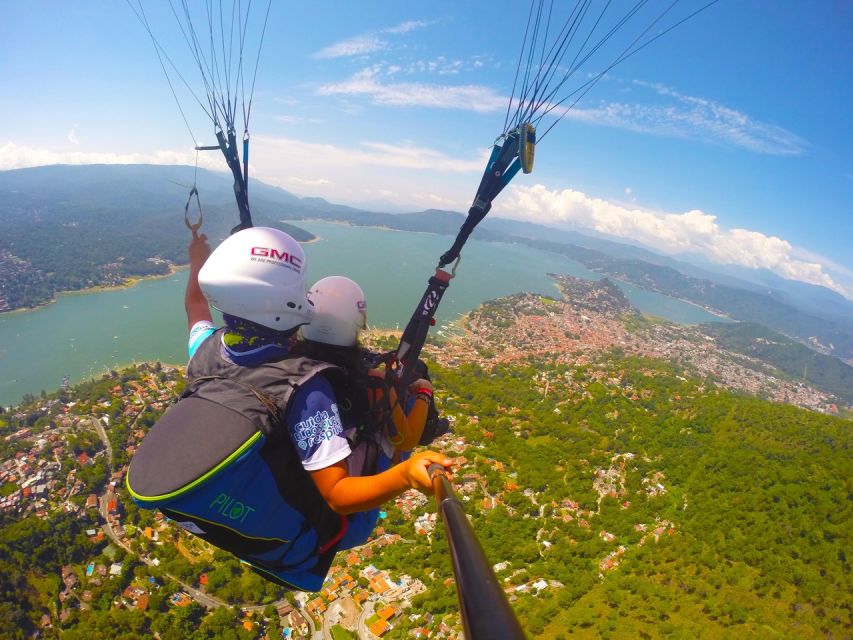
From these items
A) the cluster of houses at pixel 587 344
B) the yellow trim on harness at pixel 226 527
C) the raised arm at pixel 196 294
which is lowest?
the cluster of houses at pixel 587 344

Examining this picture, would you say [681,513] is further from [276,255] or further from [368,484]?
[276,255]

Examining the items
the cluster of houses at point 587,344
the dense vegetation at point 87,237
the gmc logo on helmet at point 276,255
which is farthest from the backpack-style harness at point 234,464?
the cluster of houses at point 587,344

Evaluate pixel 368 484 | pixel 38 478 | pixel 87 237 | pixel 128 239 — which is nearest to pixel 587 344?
pixel 38 478

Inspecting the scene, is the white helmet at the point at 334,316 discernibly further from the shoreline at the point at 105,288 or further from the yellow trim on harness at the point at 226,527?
the shoreline at the point at 105,288

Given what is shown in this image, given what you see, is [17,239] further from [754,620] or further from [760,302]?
[760,302]

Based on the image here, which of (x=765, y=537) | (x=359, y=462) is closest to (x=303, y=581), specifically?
(x=359, y=462)

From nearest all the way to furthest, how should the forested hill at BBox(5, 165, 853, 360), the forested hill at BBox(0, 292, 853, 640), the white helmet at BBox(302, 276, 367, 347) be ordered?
the white helmet at BBox(302, 276, 367, 347) → the forested hill at BBox(0, 292, 853, 640) → the forested hill at BBox(5, 165, 853, 360)

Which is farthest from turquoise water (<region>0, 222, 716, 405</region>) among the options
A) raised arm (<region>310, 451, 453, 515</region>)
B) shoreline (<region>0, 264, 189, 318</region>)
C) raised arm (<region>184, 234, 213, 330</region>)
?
raised arm (<region>310, 451, 453, 515</region>)

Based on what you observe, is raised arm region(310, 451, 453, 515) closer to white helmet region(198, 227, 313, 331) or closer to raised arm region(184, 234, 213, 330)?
white helmet region(198, 227, 313, 331)
